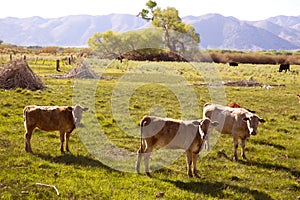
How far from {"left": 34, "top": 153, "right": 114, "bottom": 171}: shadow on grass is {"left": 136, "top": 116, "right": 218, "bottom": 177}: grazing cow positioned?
4.53 ft

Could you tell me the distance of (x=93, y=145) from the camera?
1225cm

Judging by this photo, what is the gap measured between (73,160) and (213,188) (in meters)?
4.24

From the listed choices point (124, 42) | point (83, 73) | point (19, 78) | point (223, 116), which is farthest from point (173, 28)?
point (223, 116)

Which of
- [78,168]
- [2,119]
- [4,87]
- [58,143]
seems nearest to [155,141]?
[78,168]

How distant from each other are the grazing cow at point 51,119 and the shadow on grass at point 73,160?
51cm

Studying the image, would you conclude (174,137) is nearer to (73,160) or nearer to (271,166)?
(73,160)

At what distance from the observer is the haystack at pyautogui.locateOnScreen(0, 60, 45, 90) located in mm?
26109

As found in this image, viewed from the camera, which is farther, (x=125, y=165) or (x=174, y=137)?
(x=125, y=165)

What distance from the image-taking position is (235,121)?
12164mm

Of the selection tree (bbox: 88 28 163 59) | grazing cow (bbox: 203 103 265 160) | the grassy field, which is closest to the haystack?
the grassy field

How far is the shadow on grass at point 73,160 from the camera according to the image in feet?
33.4

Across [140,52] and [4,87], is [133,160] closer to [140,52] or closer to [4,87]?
[4,87]

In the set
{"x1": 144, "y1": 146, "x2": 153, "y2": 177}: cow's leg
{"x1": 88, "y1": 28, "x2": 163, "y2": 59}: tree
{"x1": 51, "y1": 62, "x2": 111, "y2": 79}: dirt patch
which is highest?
{"x1": 88, "y1": 28, "x2": 163, "y2": 59}: tree

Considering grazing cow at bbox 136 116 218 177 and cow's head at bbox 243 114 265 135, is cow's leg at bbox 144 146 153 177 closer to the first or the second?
grazing cow at bbox 136 116 218 177
